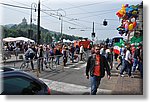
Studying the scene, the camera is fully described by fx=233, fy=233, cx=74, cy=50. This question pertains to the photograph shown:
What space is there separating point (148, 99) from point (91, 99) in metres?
1.32

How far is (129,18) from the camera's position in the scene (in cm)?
1427

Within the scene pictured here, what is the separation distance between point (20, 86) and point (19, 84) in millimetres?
61

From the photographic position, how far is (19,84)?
4.24m

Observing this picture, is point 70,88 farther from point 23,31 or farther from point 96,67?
point 23,31

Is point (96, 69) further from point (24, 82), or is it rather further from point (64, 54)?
point (64, 54)

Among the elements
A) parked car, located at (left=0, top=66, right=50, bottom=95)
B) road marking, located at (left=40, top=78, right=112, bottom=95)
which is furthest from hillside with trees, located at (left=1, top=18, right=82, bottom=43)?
parked car, located at (left=0, top=66, right=50, bottom=95)

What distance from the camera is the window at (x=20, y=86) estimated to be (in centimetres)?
414

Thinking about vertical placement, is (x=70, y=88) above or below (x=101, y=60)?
below

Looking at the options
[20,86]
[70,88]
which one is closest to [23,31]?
[70,88]

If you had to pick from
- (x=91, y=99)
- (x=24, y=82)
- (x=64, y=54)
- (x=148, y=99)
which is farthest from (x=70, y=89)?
(x=64, y=54)

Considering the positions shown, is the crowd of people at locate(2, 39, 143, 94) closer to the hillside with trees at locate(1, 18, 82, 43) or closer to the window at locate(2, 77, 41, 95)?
the hillside with trees at locate(1, 18, 82, 43)

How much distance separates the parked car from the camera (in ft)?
Answer: 13.5

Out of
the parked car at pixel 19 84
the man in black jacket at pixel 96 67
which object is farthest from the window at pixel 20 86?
the man in black jacket at pixel 96 67

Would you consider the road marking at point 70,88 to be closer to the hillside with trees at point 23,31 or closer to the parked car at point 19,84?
the hillside with trees at point 23,31
